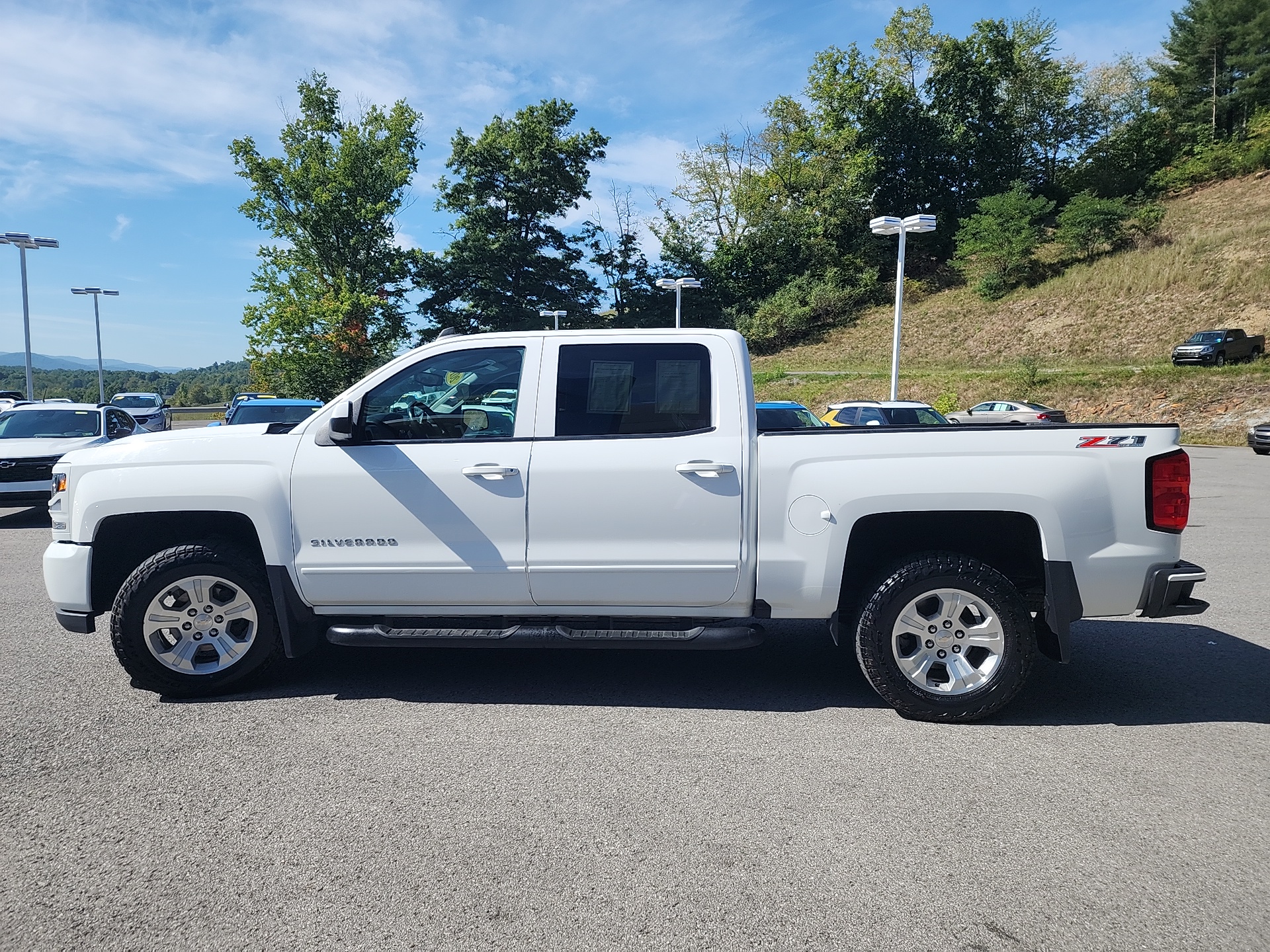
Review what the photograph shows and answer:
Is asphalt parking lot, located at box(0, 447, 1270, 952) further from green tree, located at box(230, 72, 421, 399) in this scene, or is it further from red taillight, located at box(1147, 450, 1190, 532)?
green tree, located at box(230, 72, 421, 399)

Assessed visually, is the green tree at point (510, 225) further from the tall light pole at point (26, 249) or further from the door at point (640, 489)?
the door at point (640, 489)

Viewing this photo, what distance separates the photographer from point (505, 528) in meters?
4.49

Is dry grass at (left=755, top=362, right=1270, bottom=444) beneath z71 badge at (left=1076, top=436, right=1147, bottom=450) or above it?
above

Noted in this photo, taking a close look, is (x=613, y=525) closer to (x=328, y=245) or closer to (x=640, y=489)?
(x=640, y=489)

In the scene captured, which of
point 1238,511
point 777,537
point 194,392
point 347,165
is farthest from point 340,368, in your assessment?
point 194,392

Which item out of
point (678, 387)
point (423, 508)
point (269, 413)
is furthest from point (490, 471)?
point (269, 413)

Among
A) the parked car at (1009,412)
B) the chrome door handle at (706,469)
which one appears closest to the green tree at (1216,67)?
the parked car at (1009,412)

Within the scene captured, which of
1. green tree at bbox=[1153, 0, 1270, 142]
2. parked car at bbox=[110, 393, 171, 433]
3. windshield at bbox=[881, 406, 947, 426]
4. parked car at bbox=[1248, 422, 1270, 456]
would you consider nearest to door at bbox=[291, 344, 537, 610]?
windshield at bbox=[881, 406, 947, 426]

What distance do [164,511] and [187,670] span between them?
89cm

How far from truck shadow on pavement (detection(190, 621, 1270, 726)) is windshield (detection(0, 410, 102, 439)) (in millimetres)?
9918

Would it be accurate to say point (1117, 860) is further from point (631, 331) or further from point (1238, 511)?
point (1238, 511)

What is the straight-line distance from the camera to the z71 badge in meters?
4.21

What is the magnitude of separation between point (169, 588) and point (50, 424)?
1077 centimetres

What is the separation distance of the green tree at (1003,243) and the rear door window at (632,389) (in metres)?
47.1
